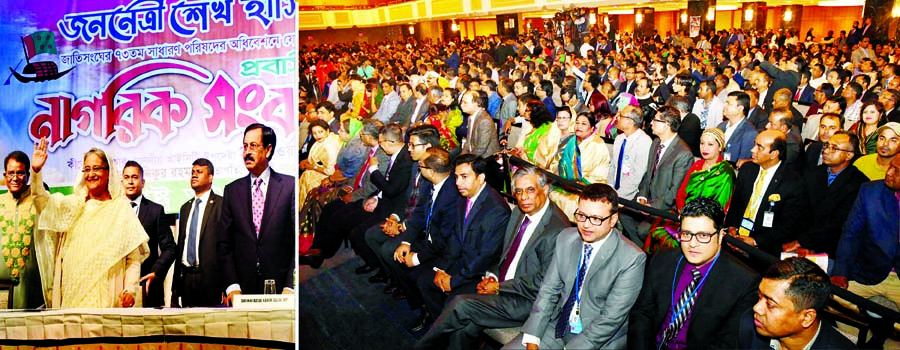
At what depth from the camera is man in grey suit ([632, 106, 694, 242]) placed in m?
4.70

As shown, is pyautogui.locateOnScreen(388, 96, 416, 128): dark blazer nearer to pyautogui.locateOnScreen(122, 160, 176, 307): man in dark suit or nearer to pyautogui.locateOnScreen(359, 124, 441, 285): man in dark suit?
pyautogui.locateOnScreen(359, 124, 441, 285): man in dark suit

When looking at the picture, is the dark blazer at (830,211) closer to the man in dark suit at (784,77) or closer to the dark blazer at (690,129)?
the dark blazer at (690,129)

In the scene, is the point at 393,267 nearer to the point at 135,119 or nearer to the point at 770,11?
the point at 135,119

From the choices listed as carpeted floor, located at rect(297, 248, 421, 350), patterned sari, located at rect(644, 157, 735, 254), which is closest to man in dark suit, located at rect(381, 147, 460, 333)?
carpeted floor, located at rect(297, 248, 421, 350)

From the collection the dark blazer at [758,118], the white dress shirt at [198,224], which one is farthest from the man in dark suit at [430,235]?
the dark blazer at [758,118]

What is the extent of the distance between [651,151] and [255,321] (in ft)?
10.3

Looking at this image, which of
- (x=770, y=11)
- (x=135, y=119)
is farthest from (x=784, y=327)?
(x=770, y=11)

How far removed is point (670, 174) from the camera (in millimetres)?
4719

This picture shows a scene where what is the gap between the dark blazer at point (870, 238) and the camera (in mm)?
3592

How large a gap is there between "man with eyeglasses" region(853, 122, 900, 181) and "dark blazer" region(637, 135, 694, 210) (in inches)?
42.2

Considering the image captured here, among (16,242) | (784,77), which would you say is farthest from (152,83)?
(784,77)

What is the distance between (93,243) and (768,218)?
11.6 feet

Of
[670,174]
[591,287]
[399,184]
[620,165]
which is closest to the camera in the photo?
[591,287]

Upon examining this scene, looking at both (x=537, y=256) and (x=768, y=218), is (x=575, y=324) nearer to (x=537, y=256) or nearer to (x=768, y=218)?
(x=537, y=256)
